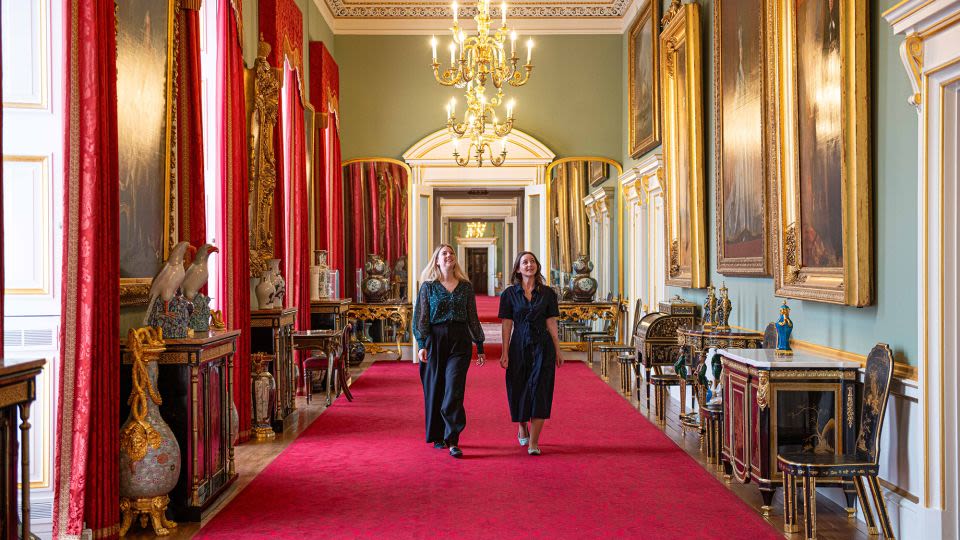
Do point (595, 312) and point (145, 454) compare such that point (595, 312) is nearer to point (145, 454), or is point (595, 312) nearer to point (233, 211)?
point (233, 211)

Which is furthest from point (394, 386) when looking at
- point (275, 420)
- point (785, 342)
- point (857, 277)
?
point (857, 277)

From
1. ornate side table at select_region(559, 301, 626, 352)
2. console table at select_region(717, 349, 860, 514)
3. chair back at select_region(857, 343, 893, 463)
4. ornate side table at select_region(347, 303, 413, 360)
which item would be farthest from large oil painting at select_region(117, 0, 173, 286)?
ornate side table at select_region(559, 301, 626, 352)

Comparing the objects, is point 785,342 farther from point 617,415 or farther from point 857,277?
point 617,415

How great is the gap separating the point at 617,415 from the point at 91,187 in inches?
219

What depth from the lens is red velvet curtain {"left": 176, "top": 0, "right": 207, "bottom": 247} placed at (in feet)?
19.8

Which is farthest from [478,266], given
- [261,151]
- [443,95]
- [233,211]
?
[233,211]

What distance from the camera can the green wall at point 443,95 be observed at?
1348cm

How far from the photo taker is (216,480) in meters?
5.26

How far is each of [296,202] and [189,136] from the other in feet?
13.2

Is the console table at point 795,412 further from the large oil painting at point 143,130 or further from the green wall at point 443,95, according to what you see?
the green wall at point 443,95

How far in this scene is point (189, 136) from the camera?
6.08 meters

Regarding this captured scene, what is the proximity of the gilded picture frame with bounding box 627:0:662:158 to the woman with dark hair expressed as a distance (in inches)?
191

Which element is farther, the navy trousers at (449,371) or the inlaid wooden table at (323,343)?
the inlaid wooden table at (323,343)

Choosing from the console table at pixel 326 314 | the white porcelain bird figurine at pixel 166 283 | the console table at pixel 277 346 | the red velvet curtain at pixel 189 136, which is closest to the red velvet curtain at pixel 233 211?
the console table at pixel 277 346
